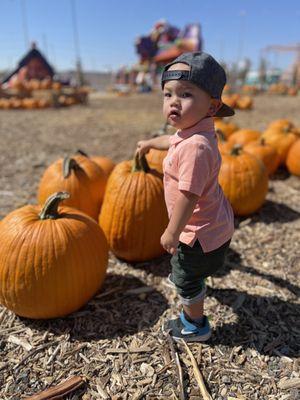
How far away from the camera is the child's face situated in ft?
5.29

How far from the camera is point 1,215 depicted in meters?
3.90

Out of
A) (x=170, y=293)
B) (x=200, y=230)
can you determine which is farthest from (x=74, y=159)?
(x=200, y=230)

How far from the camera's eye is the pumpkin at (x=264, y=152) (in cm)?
453

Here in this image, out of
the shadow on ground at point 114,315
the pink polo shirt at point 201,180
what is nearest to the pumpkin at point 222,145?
the shadow on ground at point 114,315

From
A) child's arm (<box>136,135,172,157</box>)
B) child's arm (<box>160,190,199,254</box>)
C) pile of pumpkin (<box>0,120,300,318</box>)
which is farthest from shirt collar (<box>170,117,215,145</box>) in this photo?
pile of pumpkin (<box>0,120,300,318</box>)

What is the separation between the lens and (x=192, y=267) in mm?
1973

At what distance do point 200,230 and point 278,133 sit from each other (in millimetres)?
4007

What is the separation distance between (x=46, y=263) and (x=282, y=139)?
13.8 feet

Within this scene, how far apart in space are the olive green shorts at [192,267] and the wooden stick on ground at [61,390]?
2.52 feet

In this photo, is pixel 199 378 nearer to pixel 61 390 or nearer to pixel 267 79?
pixel 61 390

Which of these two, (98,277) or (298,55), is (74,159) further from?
(298,55)

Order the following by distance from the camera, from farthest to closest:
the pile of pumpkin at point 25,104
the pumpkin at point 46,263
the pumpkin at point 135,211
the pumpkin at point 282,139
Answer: the pile of pumpkin at point 25,104 → the pumpkin at point 282,139 → the pumpkin at point 135,211 → the pumpkin at point 46,263

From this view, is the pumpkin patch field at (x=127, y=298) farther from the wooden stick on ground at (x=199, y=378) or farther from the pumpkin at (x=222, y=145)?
the pumpkin at (x=222, y=145)

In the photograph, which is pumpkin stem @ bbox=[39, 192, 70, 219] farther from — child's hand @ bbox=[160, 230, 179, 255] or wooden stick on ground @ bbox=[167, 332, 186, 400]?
wooden stick on ground @ bbox=[167, 332, 186, 400]
